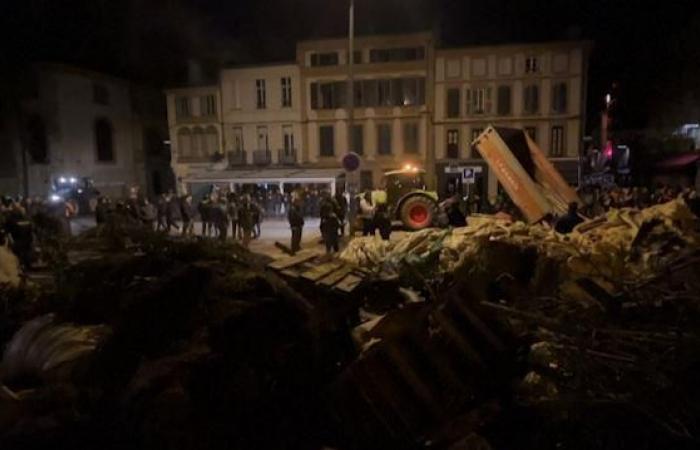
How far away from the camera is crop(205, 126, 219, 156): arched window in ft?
117

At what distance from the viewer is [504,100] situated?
32.3 metres

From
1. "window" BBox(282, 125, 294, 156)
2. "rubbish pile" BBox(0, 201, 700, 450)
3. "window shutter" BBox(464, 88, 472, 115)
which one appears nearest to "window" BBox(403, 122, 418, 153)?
"window shutter" BBox(464, 88, 472, 115)

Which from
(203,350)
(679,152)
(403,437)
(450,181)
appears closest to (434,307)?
(403,437)

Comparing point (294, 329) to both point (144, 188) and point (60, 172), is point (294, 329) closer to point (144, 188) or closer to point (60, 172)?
point (60, 172)

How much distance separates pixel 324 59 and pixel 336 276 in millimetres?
30390

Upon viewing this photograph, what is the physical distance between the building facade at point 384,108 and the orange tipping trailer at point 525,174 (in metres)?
16.9

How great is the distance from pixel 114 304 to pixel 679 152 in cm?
3584

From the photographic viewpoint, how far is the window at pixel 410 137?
33.2m

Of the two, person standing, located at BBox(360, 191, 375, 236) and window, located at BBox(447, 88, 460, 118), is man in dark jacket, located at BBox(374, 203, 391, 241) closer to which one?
person standing, located at BBox(360, 191, 375, 236)

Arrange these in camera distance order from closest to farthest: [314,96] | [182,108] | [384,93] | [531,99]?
[531,99], [384,93], [314,96], [182,108]

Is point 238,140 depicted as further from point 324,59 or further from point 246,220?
point 246,220

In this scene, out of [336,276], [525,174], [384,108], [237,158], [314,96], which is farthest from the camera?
[237,158]

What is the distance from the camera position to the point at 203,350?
177 inches

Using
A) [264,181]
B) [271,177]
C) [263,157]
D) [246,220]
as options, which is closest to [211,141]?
[263,157]
